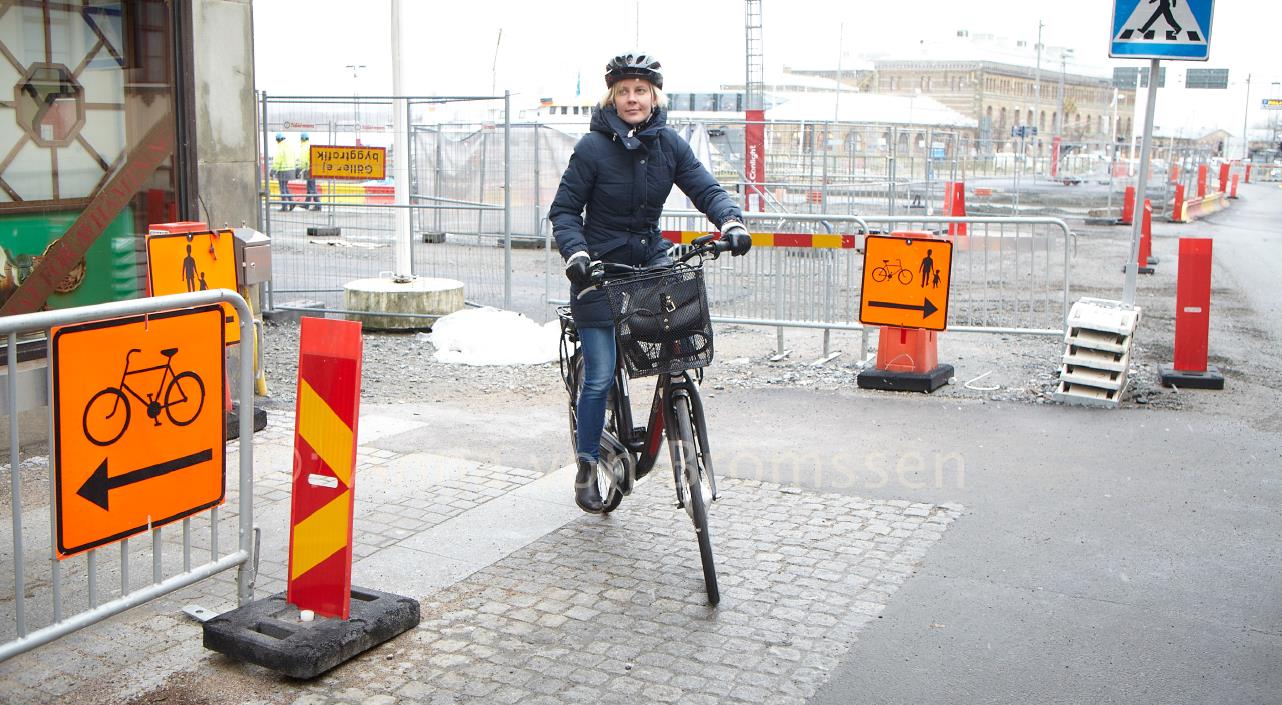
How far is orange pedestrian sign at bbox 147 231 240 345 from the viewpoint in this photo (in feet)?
24.0

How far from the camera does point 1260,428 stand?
26.9 ft

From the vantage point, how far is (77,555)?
4.52 m

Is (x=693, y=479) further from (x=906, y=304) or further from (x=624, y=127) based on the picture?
(x=906, y=304)

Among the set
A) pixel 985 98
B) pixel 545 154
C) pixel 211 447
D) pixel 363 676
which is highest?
pixel 985 98

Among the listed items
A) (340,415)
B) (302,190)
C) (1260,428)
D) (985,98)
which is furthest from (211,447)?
(985,98)

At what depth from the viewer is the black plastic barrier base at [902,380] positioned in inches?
365

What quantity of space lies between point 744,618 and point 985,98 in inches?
4237

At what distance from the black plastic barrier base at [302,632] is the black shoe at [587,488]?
1338 mm

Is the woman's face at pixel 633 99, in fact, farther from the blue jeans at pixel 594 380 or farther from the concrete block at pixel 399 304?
the concrete block at pixel 399 304

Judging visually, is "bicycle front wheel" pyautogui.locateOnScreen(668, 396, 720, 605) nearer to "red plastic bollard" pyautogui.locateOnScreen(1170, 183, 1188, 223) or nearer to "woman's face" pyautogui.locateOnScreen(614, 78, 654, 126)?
"woman's face" pyautogui.locateOnScreen(614, 78, 654, 126)

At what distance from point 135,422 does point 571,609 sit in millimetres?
1848

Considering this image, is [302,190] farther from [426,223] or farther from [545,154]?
[426,223]

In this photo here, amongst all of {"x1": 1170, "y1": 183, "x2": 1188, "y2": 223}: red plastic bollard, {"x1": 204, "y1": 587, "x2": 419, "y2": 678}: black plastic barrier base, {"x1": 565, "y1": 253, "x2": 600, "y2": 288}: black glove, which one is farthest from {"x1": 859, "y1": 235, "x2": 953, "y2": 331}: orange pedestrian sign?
{"x1": 1170, "y1": 183, "x2": 1188, "y2": 223}: red plastic bollard

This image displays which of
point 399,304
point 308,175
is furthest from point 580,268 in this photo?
point 308,175
